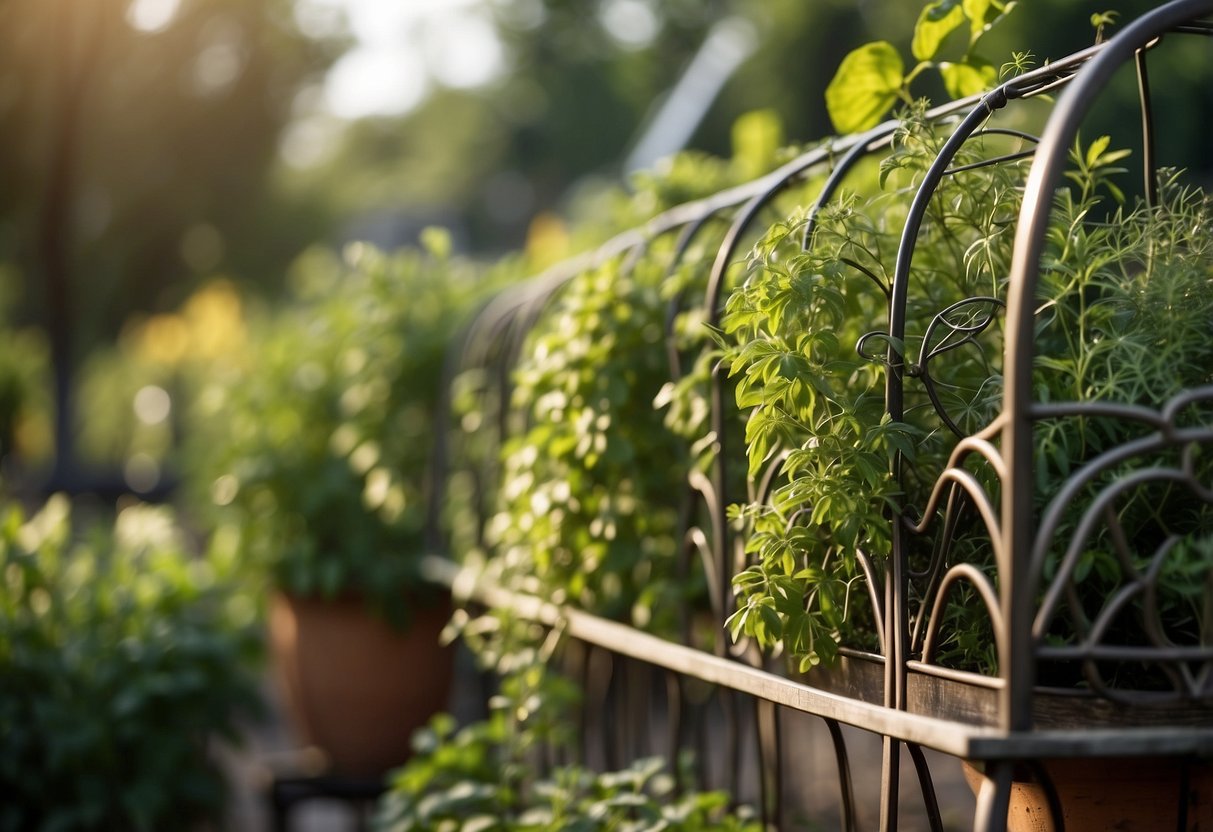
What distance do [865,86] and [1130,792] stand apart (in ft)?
3.45

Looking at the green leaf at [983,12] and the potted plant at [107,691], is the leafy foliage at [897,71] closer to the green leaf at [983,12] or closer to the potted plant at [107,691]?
the green leaf at [983,12]

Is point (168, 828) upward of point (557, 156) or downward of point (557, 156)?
downward

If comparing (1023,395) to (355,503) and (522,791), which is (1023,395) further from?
(355,503)

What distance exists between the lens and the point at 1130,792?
133cm

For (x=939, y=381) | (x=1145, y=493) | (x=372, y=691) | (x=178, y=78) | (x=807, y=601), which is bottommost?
(x=372, y=691)

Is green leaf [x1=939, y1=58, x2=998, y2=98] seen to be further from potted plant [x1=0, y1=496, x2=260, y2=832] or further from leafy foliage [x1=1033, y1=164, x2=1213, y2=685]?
potted plant [x1=0, y1=496, x2=260, y2=832]

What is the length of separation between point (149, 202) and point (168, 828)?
1768 centimetres

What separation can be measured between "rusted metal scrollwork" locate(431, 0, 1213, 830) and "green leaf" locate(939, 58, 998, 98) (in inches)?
7.2

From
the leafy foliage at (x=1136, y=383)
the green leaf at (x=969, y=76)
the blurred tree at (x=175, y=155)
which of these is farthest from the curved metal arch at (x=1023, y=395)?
the blurred tree at (x=175, y=155)

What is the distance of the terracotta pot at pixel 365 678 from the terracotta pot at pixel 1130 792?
238 centimetres

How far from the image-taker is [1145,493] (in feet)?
4.24

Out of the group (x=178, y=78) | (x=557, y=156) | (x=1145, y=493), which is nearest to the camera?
(x=1145, y=493)

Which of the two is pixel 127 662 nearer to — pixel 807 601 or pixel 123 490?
pixel 807 601

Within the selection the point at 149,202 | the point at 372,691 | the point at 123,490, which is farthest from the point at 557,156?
the point at 372,691
